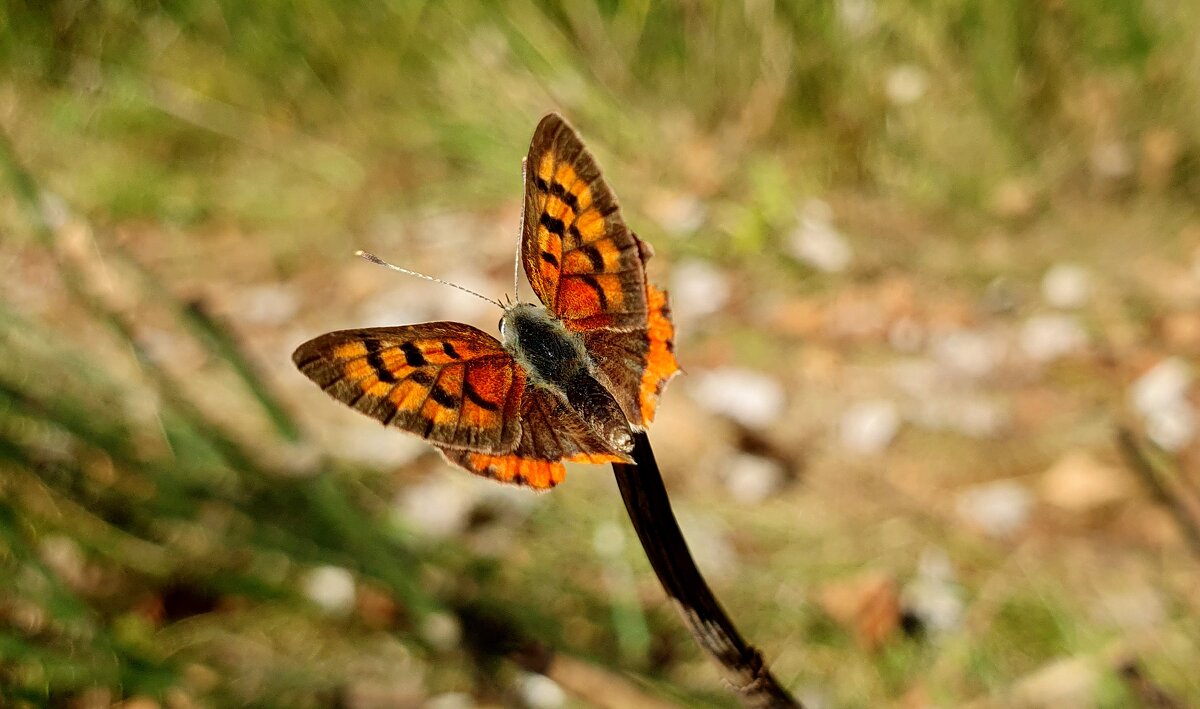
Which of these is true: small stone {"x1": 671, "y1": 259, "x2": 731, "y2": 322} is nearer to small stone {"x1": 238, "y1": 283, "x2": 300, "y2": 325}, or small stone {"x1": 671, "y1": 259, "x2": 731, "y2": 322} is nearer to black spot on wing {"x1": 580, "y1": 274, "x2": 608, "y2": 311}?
small stone {"x1": 238, "y1": 283, "x2": 300, "y2": 325}

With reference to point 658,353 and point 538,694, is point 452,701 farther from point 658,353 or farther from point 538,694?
point 658,353

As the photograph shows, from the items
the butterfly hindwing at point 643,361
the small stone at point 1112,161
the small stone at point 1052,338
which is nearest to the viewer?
Result: the butterfly hindwing at point 643,361

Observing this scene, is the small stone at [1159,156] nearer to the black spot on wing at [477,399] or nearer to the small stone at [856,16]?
the small stone at [856,16]

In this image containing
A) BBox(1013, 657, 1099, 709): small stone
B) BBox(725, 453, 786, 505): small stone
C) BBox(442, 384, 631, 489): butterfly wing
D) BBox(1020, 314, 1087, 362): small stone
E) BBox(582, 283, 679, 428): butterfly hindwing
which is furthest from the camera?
BBox(1020, 314, 1087, 362): small stone

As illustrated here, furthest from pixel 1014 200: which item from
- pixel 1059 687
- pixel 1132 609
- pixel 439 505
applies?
pixel 439 505

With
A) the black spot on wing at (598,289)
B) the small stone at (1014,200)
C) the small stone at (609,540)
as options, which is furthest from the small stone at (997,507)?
the black spot on wing at (598,289)

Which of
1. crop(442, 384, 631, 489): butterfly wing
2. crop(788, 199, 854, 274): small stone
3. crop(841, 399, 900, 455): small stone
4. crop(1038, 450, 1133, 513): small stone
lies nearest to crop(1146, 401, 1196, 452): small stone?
crop(1038, 450, 1133, 513): small stone

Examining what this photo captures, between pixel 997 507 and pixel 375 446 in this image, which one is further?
pixel 375 446
